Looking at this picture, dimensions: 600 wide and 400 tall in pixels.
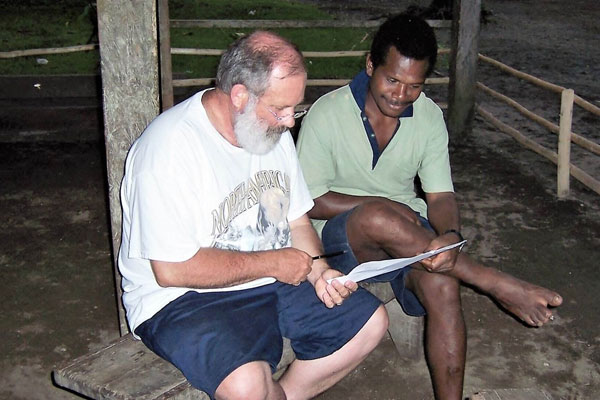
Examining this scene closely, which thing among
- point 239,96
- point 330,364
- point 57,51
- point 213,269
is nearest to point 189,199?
point 213,269

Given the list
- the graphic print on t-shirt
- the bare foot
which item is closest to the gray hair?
the graphic print on t-shirt

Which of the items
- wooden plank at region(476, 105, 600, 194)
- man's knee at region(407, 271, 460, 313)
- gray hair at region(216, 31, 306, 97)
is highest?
gray hair at region(216, 31, 306, 97)

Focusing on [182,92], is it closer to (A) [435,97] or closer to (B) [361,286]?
(A) [435,97]

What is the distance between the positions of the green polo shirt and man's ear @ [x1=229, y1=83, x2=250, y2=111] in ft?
2.49

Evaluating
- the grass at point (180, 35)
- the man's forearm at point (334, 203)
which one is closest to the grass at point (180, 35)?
the grass at point (180, 35)

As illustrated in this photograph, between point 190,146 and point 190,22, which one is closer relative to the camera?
point 190,146

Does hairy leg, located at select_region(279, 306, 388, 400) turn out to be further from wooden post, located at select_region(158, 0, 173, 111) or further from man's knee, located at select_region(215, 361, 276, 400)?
wooden post, located at select_region(158, 0, 173, 111)

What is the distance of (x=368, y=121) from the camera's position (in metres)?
3.25

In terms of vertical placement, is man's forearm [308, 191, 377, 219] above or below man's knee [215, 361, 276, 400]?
above

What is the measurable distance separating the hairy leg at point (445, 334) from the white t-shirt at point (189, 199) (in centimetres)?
60

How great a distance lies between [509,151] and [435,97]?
2.05 meters

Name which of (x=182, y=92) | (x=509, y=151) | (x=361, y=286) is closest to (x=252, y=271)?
(x=361, y=286)

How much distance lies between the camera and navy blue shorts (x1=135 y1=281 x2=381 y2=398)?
2404 mm

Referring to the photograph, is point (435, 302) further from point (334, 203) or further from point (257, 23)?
point (257, 23)
